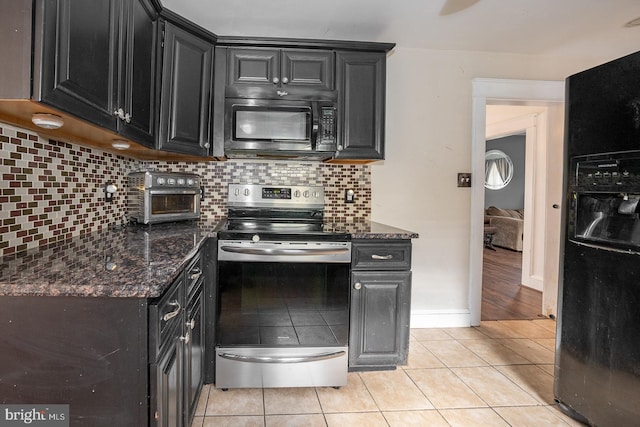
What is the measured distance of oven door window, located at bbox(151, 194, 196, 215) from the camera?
2.15 metres

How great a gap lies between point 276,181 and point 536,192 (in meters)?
3.08

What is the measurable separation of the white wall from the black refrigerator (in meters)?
1.14

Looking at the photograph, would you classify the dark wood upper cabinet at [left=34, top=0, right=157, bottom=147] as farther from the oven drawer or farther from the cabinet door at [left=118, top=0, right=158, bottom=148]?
the oven drawer

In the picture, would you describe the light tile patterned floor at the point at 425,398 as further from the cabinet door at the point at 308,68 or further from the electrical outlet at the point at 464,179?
the cabinet door at the point at 308,68

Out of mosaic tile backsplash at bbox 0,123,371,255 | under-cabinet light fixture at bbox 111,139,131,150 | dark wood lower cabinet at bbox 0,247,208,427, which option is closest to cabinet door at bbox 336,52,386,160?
mosaic tile backsplash at bbox 0,123,371,255

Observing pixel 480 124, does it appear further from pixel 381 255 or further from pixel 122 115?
pixel 122 115

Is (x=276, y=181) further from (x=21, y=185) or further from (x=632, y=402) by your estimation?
(x=632, y=402)

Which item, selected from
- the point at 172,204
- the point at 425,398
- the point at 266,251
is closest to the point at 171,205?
the point at 172,204

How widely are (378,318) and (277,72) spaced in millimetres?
1662

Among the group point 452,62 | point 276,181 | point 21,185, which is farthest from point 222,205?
point 452,62

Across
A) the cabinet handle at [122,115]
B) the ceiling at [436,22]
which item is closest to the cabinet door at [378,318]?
the cabinet handle at [122,115]

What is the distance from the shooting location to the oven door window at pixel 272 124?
230cm

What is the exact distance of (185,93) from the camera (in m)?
2.16

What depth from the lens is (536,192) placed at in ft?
13.3
